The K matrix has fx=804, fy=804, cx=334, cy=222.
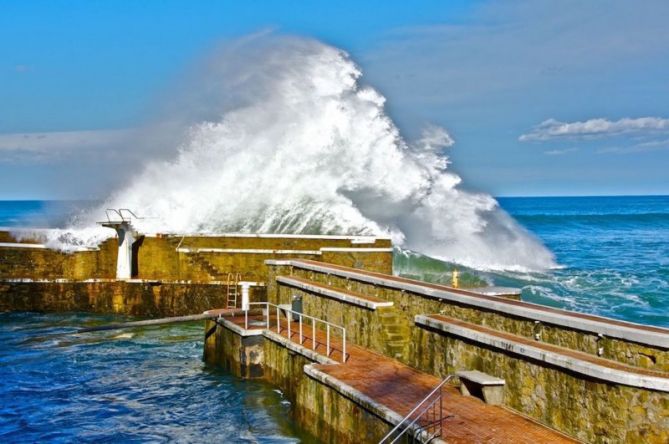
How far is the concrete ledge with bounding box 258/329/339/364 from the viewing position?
501 inches

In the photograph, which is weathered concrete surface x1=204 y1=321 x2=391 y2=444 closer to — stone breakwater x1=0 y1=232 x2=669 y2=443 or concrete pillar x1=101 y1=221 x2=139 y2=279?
stone breakwater x1=0 y1=232 x2=669 y2=443

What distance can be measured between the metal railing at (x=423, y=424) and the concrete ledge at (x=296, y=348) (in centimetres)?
310

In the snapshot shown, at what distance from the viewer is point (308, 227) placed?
1150 inches

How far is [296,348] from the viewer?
1381cm

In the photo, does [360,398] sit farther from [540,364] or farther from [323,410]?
[540,364]

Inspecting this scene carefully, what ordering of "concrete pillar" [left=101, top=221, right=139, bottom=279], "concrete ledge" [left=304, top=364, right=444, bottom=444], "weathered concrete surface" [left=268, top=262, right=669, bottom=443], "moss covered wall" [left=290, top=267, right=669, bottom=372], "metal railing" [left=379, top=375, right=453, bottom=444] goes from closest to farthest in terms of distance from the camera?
"weathered concrete surface" [left=268, top=262, right=669, bottom=443] → "moss covered wall" [left=290, top=267, right=669, bottom=372] → "metal railing" [left=379, top=375, right=453, bottom=444] → "concrete ledge" [left=304, top=364, right=444, bottom=444] → "concrete pillar" [left=101, top=221, right=139, bottom=279]

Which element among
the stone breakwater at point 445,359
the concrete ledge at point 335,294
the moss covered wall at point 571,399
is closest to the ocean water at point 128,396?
the stone breakwater at point 445,359

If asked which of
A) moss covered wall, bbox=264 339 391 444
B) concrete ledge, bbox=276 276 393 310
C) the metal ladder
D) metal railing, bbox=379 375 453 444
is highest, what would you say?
concrete ledge, bbox=276 276 393 310

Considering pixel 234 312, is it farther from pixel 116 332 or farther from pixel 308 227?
pixel 308 227

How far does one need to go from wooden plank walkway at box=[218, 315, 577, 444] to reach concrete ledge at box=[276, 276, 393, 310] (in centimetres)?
79

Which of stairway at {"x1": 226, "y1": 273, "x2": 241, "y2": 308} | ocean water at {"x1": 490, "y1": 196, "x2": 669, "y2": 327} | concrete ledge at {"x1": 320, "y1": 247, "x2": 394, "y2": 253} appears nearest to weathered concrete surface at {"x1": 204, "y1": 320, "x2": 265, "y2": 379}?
stairway at {"x1": 226, "y1": 273, "x2": 241, "y2": 308}

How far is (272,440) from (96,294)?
602 inches

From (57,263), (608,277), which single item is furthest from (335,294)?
(608,277)

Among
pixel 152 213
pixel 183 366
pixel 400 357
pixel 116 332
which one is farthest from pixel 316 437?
pixel 152 213
